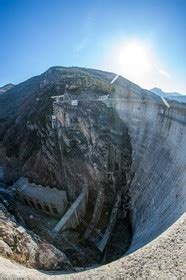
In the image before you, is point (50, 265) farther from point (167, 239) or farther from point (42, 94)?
point (42, 94)

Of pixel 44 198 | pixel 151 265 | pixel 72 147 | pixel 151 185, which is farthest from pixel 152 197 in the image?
pixel 72 147

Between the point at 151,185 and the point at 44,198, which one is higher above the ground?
the point at 151,185

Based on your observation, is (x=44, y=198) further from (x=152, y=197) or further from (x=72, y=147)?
(x=152, y=197)

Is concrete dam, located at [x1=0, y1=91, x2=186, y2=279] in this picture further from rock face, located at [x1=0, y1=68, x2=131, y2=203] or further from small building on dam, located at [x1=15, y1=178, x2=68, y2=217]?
small building on dam, located at [x1=15, y1=178, x2=68, y2=217]

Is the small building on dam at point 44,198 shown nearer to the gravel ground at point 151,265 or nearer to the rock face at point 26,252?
the rock face at point 26,252

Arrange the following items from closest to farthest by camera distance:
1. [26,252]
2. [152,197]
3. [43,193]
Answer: [26,252], [152,197], [43,193]
